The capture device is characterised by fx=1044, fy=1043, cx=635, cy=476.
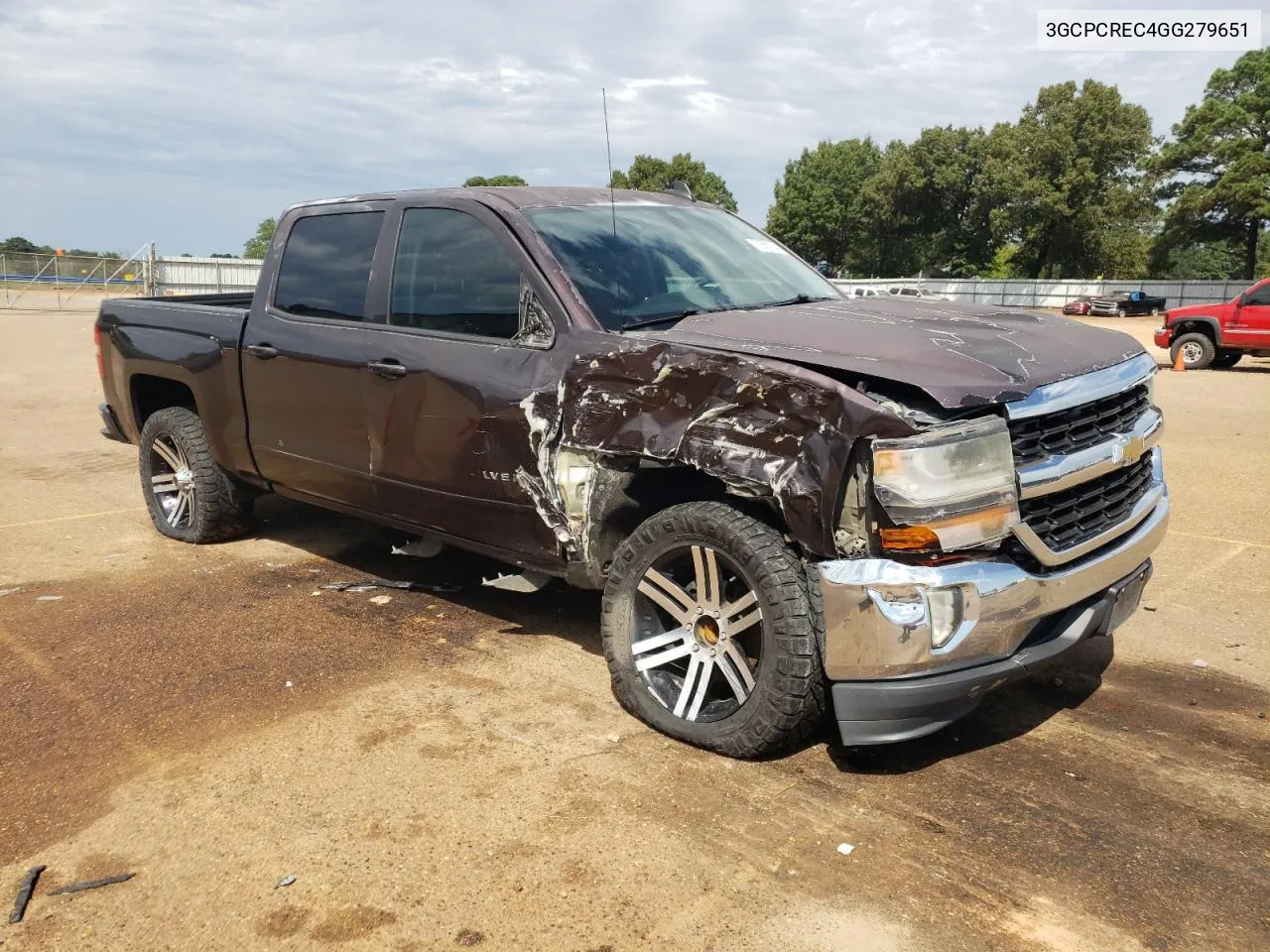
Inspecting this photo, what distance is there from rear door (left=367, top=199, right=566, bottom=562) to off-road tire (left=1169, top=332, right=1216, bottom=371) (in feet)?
55.4

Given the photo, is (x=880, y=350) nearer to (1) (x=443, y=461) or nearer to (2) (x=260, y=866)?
(1) (x=443, y=461)

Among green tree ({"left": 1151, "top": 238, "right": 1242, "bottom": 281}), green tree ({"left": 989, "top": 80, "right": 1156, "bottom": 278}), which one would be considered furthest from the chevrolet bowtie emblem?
green tree ({"left": 989, "top": 80, "right": 1156, "bottom": 278})

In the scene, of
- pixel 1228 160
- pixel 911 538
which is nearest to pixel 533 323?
pixel 911 538

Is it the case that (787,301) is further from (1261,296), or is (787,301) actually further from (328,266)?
(1261,296)

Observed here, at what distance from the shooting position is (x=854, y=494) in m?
3.02

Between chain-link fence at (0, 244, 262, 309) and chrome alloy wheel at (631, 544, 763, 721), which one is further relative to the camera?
chain-link fence at (0, 244, 262, 309)

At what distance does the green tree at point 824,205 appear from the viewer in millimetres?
70688

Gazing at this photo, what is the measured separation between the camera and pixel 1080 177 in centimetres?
5191

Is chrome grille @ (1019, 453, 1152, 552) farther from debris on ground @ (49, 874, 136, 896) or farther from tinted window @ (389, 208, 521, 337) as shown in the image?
debris on ground @ (49, 874, 136, 896)

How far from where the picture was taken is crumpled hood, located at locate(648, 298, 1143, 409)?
3021 mm

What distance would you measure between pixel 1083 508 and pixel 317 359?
10.9ft

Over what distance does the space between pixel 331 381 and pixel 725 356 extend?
7.26 feet

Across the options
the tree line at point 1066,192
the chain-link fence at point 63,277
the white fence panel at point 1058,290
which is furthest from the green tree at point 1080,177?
the chain-link fence at point 63,277

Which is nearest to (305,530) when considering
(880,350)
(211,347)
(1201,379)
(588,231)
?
(211,347)
